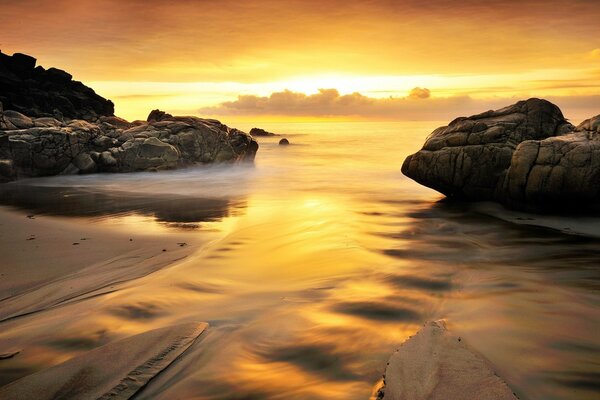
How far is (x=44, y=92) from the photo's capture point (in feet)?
142

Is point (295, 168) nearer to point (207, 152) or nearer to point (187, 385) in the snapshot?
point (207, 152)

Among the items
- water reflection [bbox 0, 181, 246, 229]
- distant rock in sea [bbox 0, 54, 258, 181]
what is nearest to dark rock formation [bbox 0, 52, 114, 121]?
distant rock in sea [bbox 0, 54, 258, 181]

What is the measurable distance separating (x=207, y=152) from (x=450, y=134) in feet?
45.2

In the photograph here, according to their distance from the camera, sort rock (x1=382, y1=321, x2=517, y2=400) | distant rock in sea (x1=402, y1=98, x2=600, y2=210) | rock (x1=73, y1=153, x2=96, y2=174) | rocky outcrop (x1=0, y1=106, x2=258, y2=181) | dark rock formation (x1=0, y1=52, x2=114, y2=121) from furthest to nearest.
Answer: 1. dark rock formation (x1=0, y1=52, x2=114, y2=121)
2. rock (x1=73, y1=153, x2=96, y2=174)
3. rocky outcrop (x1=0, y1=106, x2=258, y2=181)
4. distant rock in sea (x1=402, y1=98, x2=600, y2=210)
5. rock (x1=382, y1=321, x2=517, y2=400)

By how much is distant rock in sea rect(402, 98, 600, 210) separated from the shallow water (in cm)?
90

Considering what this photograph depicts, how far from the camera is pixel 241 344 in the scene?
10.3 feet

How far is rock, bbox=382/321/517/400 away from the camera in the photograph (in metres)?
2.36

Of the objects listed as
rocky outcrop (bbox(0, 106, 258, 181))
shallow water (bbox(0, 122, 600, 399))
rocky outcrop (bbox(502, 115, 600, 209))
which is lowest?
shallow water (bbox(0, 122, 600, 399))

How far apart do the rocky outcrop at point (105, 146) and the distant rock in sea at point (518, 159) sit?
498 inches

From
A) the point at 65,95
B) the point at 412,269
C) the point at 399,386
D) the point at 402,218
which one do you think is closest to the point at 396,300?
the point at 412,269

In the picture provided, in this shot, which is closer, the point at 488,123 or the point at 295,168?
the point at 488,123

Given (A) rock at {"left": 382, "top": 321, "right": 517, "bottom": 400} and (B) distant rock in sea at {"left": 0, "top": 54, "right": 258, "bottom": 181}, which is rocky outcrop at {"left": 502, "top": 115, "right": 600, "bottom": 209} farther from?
(B) distant rock in sea at {"left": 0, "top": 54, "right": 258, "bottom": 181}

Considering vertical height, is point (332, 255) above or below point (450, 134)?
below

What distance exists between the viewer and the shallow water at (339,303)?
2.72m
